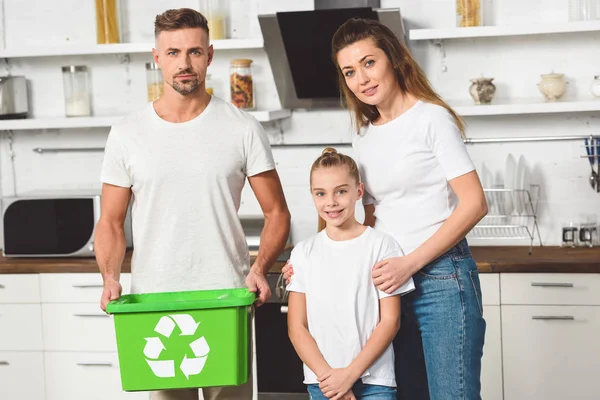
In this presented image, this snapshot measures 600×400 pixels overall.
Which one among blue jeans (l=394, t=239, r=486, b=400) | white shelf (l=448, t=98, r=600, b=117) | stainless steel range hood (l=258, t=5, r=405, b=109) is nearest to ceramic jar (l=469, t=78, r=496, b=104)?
white shelf (l=448, t=98, r=600, b=117)

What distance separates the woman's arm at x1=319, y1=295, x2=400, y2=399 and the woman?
58 millimetres

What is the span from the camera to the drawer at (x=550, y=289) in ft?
10.5

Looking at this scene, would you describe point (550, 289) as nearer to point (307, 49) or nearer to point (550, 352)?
point (550, 352)

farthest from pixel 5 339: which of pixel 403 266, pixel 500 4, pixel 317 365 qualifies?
pixel 500 4

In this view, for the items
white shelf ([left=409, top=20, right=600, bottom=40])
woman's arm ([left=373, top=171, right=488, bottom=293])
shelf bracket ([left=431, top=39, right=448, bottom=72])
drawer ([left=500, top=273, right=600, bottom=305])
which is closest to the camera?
woman's arm ([left=373, top=171, right=488, bottom=293])

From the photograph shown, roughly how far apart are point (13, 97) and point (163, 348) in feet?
7.64

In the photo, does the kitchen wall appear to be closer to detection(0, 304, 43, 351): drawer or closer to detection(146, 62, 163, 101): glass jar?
detection(146, 62, 163, 101): glass jar

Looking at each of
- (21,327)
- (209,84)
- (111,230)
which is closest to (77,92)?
(209,84)

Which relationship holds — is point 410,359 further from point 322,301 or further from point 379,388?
point 322,301

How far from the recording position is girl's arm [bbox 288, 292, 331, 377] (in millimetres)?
2033

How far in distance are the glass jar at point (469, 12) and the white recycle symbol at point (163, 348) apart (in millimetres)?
2068

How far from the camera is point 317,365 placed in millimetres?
2031

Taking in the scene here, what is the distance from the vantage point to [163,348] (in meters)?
2.04

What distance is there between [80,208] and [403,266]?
6.80 ft
